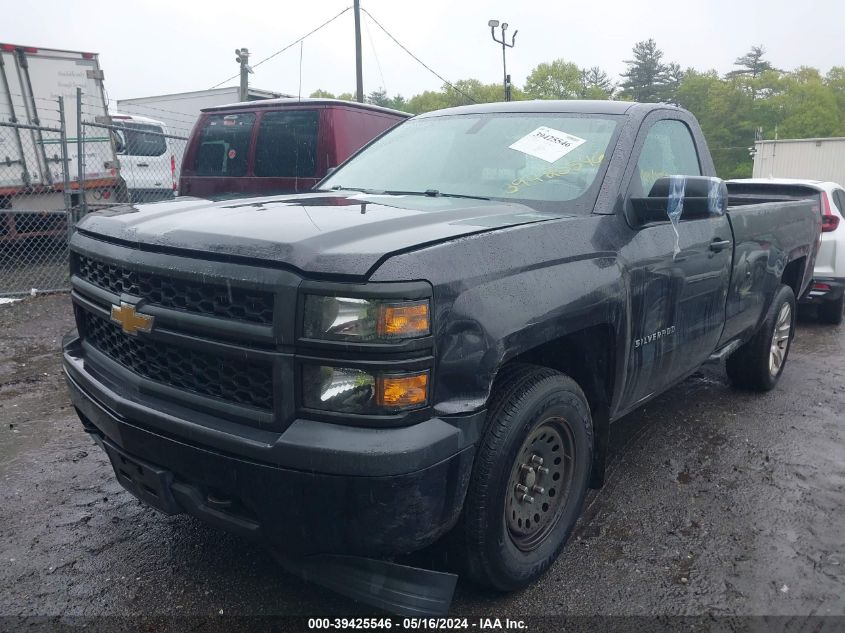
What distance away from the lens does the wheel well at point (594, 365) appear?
2826 millimetres

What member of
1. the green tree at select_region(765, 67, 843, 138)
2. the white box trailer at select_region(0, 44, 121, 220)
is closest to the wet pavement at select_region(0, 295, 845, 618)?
the white box trailer at select_region(0, 44, 121, 220)

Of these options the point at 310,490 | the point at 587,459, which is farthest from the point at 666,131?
the point at 310,490

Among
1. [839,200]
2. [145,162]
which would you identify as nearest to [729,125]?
[145,162]

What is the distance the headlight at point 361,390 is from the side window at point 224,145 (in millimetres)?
5451

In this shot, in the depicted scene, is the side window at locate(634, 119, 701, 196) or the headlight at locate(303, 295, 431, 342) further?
the side window at locate(634, 119, 701, 196)

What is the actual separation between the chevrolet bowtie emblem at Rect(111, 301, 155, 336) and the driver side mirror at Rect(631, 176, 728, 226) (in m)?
2.03

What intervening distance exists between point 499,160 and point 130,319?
1.84m

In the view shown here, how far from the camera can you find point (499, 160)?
3.40m

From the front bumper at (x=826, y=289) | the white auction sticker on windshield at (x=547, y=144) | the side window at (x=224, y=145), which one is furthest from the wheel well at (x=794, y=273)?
the side window at (x=224, y=145)

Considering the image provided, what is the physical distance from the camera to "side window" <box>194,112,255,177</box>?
7148 mm

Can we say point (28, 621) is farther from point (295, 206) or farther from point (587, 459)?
point (587, 459)

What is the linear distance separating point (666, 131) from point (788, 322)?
2.39m

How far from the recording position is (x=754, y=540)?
312 cm

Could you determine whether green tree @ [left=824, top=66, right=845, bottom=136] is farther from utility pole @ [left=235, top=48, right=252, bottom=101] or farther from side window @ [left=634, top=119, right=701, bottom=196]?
side window @ [left=634, top=119, right=701, bottom=196]
